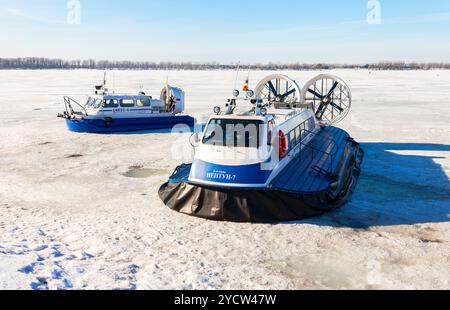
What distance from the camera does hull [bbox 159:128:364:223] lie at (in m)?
5.73

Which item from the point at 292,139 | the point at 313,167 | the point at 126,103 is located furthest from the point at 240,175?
the point at 126,103

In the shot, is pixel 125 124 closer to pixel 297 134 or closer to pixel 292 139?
pixel 297 134

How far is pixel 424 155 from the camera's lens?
32.4ft

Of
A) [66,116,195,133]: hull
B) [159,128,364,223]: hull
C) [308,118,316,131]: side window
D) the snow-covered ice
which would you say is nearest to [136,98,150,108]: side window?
[66,116,195,133]: hull

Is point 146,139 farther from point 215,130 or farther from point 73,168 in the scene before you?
point 215,130

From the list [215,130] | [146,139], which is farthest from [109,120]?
[215,130]

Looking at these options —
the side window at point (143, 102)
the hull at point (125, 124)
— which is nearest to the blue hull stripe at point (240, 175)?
the hull at point (125, 124)

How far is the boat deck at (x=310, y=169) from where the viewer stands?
19.7 feet

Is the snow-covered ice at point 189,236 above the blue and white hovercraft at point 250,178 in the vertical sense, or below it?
below

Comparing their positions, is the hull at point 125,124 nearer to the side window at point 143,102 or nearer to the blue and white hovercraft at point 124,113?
the blue and white hovercraft at point 124,113

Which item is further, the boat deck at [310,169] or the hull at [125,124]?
the hull at [125,124]

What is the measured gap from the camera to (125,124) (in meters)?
13.7

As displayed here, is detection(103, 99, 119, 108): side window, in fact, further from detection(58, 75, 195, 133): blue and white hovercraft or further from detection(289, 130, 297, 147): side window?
detection(289, 130, 297, 147): side window

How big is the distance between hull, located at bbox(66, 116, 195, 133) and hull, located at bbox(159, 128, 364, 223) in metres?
7.24
